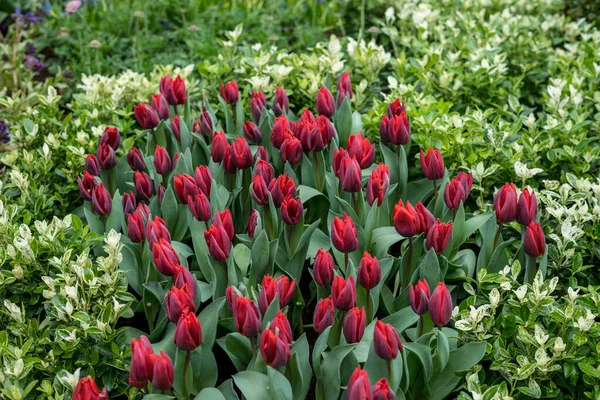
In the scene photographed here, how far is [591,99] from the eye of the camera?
147 inches

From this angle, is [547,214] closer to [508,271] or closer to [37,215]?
[508,271]

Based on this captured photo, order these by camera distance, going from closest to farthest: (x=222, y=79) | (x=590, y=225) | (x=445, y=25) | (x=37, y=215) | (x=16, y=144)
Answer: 1. (x=590, y=225)
2. (x=37, y=215)
3. (x=16, y=144)
4. (x=222, y=79)
5. (x=445, y=25)

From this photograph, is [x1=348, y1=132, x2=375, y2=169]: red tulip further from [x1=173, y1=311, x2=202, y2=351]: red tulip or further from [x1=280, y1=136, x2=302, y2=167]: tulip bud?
[x1=173, y1=311, x2=202, y2=351]: red tulip

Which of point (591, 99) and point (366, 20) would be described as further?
point (366, 20)

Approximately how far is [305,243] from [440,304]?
61 cm

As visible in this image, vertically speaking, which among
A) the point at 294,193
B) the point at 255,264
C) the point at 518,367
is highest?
the point at 294,193

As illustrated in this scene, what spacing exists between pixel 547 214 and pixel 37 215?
208 centimetres

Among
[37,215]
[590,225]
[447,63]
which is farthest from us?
[447,63]

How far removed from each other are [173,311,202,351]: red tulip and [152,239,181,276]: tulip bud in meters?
0.28

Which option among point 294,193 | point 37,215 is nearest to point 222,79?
point 37,215

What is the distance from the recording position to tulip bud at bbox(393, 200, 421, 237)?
2.25 m

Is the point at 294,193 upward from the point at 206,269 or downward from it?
upward

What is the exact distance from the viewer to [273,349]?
1.89 m

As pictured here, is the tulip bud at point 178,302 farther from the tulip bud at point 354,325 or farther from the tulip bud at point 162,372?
the tulip bud at point 354,325
